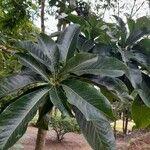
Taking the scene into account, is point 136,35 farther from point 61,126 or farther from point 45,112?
point 61,126

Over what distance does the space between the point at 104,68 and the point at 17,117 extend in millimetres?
316

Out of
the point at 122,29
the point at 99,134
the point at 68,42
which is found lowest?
the point at 99,134

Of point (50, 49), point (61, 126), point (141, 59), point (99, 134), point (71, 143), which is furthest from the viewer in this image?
point (71, 143)

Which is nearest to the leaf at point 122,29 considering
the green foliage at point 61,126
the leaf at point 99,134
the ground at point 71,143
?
the leaf at point 99,134

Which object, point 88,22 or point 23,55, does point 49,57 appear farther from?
point 88,22

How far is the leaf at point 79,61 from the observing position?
3.78ft

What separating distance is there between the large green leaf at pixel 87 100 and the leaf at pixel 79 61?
5 cm

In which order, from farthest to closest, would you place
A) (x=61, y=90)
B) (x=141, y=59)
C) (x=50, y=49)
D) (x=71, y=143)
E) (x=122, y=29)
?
(x=71, y=143)
(x=122, y=29)
(x=141, y=59)
(x=50, y=49)
(x=61, y=90)

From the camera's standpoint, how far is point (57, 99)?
1127 millimetres

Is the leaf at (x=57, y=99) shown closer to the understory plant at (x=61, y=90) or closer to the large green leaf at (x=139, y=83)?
the understory plant at (x=61, y=90)

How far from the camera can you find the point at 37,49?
127 centimetres

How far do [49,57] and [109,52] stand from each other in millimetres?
289

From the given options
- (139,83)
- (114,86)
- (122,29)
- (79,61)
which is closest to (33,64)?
(79,61)

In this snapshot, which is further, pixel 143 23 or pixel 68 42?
pixel 143 23
